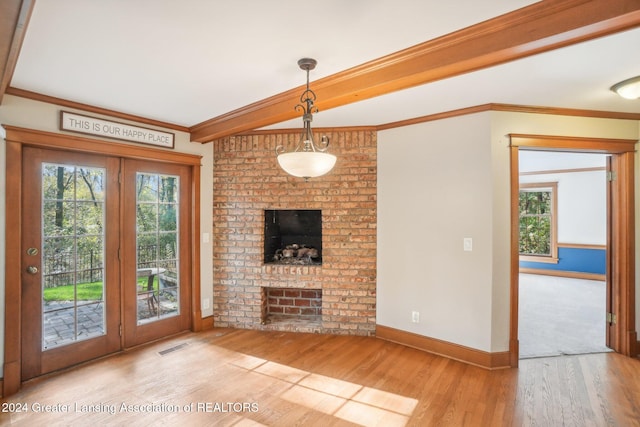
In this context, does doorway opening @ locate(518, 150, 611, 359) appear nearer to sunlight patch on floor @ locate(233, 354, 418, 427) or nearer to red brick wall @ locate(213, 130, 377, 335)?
red brick wall @ locate(213, 130, 377, 335)

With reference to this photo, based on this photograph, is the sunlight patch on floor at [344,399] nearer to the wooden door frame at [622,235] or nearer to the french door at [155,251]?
the french door at [155,251]

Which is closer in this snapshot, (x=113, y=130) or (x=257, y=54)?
(x=257, y=54)

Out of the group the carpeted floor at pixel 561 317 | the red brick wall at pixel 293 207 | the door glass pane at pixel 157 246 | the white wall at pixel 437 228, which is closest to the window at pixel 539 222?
the carpeted floor at pixel 561 317

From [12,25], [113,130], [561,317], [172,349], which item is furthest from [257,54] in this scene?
[561,317]

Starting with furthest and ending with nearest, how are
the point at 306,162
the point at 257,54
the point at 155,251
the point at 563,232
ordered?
the point at 563,232 < the point at 155,251 < the point at 257,54 < the point at 306,162

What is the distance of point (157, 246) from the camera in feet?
11.7

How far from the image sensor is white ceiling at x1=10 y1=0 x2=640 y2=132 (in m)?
1.58

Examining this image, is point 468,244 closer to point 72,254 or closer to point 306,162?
point 306,162

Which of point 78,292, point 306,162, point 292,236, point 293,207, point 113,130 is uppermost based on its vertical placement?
point 113,130

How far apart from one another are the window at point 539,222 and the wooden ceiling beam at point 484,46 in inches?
270

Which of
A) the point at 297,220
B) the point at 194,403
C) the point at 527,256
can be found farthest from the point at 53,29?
the point at 527,256

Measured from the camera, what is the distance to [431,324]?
10.7 ft

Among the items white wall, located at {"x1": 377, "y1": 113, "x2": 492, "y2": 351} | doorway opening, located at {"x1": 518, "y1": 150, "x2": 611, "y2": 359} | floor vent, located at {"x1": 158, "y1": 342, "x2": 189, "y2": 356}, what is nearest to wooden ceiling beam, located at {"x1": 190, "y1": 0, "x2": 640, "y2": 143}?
white wall, located at {"x1": 377, "y1": 113, "x2": 492, "y2": 351}

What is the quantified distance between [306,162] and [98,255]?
8.31 feet
